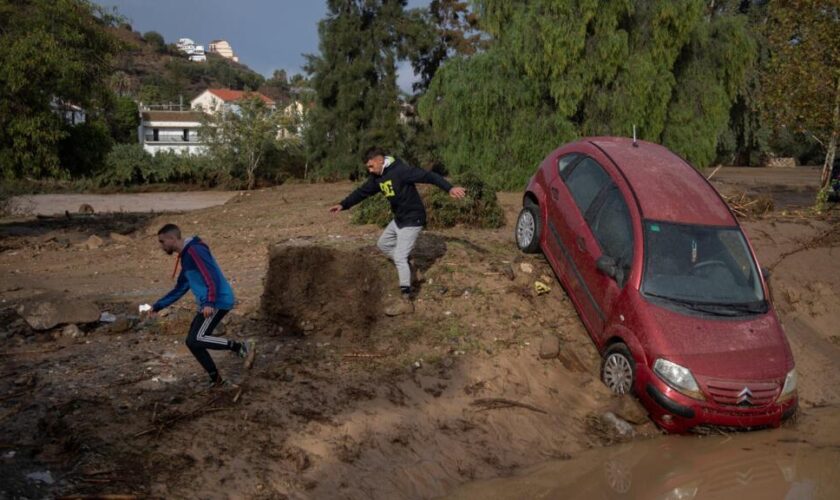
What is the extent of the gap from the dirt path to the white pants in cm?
2045

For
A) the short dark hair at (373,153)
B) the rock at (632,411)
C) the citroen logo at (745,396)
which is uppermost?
the short dark hair at (373,153)

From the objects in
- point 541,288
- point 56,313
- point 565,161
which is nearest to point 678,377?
point 541,288

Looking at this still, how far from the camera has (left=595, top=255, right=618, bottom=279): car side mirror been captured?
752 cm

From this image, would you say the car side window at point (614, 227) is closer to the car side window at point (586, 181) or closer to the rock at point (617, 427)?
the car side window at point (586, 181)

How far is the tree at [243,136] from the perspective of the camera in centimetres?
4031

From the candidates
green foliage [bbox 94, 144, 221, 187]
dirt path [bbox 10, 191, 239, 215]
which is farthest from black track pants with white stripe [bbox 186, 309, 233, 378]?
green foliage [bbox 94, 144, 221, 187]

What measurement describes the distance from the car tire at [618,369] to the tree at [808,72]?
36.4ft

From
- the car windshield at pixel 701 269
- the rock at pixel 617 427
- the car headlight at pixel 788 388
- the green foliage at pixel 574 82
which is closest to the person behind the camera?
the car headlight at pixel 788 388

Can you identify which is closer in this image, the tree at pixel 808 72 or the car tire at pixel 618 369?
the car tire at pixel 618 369

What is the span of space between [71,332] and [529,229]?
5716 mm

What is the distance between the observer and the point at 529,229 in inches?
396

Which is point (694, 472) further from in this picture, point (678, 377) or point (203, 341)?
point (203, 341)

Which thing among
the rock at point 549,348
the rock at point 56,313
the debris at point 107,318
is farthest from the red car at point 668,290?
the rock at point 56,313

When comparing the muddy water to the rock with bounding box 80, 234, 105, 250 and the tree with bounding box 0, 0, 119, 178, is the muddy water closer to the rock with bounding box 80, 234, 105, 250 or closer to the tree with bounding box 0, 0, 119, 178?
the rock with bounding box 80, 234, 105, 250
